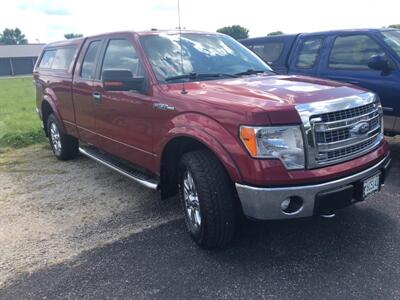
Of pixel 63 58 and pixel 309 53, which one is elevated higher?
pixel 63 58

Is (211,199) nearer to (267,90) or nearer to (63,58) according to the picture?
(267,90)

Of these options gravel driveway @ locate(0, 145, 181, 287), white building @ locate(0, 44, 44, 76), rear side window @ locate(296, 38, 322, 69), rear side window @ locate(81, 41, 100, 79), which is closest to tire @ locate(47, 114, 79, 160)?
gravel driveway @ locate(0, 145, 181, 287)

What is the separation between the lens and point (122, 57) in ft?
15.3

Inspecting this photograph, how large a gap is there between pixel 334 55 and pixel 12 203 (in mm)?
4960

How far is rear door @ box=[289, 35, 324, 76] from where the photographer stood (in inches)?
261

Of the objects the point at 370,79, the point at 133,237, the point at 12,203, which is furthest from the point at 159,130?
the point at 370,79

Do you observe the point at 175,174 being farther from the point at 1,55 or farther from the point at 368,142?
the point at 1,55

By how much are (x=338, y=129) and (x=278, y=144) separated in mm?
554

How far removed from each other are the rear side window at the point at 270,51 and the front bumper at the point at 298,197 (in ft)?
14.9

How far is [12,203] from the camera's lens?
4957 mm

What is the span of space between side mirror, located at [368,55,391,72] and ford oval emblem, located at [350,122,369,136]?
2552mm

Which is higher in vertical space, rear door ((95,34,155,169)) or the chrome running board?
rear door ((95,34,155,169))

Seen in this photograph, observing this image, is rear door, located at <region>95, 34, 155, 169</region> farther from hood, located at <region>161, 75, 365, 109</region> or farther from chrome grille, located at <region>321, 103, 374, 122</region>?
chrome grille, located at <region>321, 103, 374, 122</region>

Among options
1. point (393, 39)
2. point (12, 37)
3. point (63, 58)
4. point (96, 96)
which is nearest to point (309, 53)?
point (393, 39)
